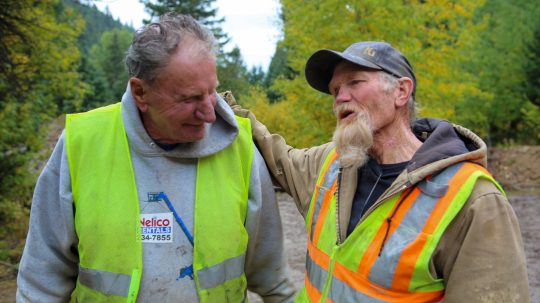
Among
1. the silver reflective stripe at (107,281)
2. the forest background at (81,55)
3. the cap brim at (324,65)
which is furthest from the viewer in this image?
the forest background at (81,55)

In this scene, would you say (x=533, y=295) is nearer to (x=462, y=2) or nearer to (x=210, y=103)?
(x=210, y=103)

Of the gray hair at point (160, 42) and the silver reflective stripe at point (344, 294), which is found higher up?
the gray hair at point (160, 42)

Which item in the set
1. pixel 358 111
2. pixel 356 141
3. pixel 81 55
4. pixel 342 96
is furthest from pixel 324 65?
pixel 81 55

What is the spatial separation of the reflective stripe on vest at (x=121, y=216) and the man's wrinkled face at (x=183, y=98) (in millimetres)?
161

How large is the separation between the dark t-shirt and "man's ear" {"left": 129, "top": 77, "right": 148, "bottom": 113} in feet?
3.43

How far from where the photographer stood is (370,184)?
2436 mm

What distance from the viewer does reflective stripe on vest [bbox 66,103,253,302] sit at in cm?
213

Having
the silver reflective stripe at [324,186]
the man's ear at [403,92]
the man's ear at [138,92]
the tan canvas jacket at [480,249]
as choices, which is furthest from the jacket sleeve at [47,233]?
the man's ear at [403,92]

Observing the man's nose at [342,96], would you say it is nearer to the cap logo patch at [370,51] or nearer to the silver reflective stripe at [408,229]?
the cap logo patch at [370,51]

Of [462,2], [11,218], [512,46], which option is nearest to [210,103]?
[11,218]

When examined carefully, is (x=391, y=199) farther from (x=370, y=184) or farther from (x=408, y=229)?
(x=370, y=184)

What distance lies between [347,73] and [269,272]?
1.07m

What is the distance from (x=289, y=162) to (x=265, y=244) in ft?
1.64

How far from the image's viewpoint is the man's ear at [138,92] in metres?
2.13
